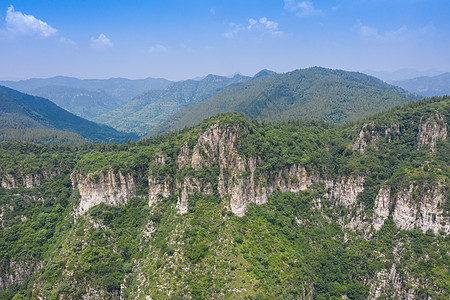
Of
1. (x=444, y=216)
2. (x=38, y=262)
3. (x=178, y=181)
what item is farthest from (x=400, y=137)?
(x=38, y=262)

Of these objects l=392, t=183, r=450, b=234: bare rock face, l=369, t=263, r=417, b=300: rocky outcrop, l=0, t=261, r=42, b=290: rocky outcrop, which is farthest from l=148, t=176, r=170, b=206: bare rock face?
l=392, t=183, r=450, b=234: bare rock face

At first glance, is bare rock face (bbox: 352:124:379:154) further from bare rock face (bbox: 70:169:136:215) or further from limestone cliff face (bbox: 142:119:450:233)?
bare rock face (bbox: 70:169:136:215)

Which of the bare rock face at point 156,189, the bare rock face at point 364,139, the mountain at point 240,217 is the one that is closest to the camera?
the mountain at point 240,217

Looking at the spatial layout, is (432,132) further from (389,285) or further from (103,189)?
(103,189)

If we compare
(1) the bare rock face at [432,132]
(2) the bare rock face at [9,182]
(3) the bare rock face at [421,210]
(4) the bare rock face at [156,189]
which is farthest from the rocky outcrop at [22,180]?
(1) the bare rock face at [432,132]

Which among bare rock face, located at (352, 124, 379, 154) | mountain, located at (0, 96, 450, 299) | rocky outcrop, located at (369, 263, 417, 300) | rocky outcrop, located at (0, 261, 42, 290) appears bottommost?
rocky outcrop, located at (369, 263, 417, 300)

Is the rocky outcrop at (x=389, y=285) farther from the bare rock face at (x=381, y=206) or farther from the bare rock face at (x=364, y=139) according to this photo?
the bare rock face at (x=364, y=139)

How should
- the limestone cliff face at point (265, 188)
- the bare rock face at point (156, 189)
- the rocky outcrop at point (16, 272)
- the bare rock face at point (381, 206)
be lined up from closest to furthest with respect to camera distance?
the limestone cliff face at point (265, 188) → the rocky outcrop at point (16, 272) → the bare rock face at point (381, 206) → the bare rock face at point (156, 189)
